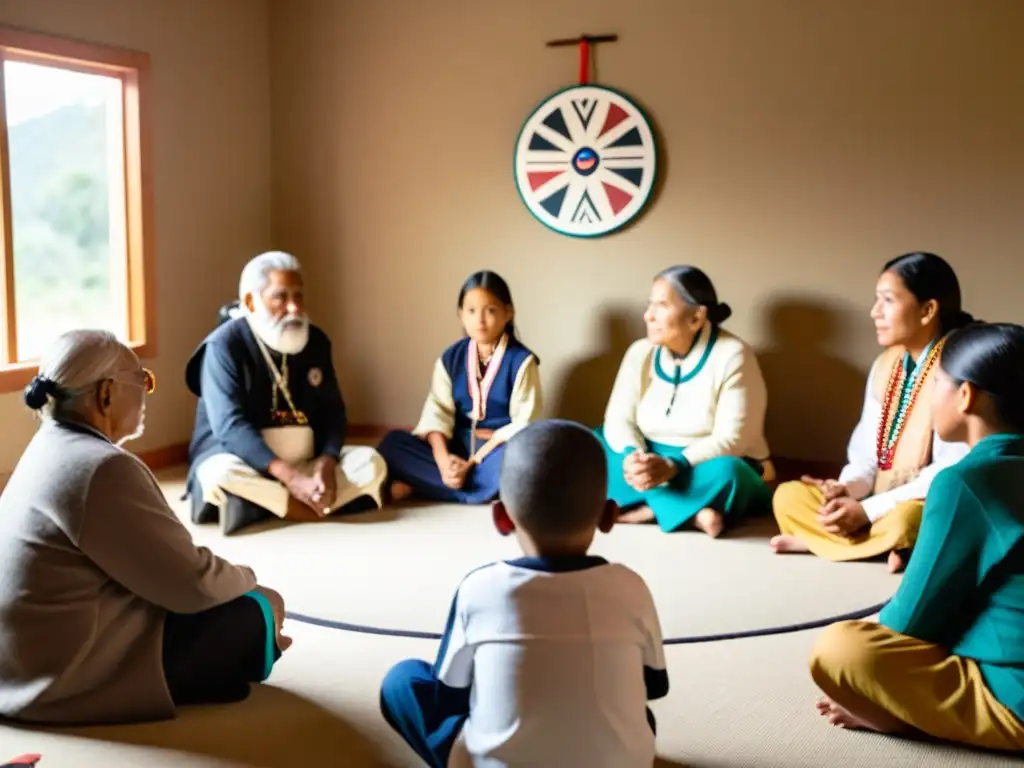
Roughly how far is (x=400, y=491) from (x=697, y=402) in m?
1.35

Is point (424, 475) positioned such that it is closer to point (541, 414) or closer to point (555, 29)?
point (541, 414)

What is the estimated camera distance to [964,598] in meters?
2.54

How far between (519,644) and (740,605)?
1.78 meters

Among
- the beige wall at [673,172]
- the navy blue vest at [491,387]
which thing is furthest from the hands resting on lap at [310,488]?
the beige wall at [673,172]

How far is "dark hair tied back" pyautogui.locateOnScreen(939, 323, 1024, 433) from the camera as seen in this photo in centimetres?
252

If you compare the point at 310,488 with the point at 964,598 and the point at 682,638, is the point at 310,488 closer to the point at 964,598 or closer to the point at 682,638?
the point at 682,638

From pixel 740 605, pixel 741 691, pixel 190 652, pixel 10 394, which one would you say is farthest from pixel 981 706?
pixel 10 394

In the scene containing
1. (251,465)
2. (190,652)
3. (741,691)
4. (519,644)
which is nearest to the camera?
(519,644)

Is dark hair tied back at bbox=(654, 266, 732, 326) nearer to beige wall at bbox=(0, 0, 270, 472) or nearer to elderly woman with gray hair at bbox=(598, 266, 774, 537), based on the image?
elderly woman with gray hair at bbox=(598, 266, 774, 537)

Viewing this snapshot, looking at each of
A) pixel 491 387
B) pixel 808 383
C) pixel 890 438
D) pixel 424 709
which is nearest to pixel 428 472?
pixel 491 387

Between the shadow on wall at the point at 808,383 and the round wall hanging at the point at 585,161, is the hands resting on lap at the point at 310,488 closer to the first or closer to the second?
the round wall hanging at the point at 585,161

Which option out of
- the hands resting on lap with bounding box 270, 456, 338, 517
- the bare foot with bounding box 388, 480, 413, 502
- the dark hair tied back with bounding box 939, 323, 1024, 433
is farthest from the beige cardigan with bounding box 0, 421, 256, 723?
the bare foot with bounding box 388, 480, 413, 502

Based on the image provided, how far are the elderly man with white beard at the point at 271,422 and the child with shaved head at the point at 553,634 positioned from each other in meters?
2.59

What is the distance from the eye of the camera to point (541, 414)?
18.0ft
